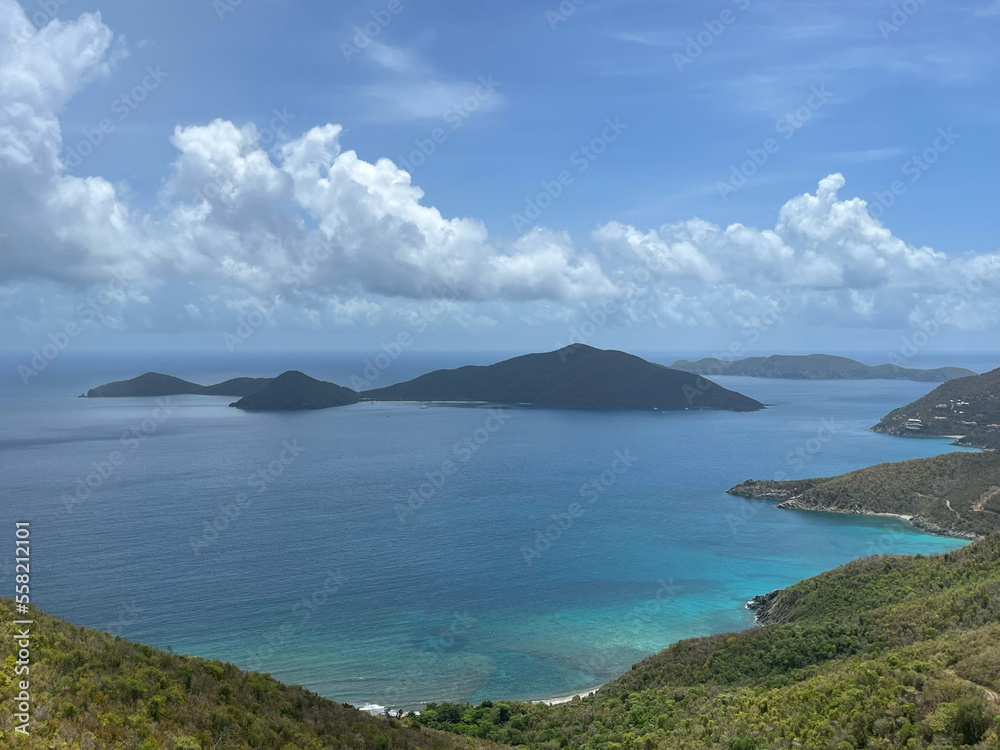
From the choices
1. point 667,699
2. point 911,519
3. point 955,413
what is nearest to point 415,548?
point 667,699

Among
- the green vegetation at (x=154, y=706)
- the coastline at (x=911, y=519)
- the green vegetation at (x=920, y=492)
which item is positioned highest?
the green vegetation at (x=154, y=706)

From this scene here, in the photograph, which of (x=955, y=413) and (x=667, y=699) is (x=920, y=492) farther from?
(x=955, y=413)

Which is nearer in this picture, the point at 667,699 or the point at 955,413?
the point at 667,699

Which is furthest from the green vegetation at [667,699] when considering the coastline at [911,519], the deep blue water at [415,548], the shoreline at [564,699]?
the coastline at [911,519]

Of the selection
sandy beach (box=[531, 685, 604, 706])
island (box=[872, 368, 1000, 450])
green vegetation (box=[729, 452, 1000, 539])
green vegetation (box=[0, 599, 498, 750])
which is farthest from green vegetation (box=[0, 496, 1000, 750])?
island (box=[872, 368, 1000, 450])

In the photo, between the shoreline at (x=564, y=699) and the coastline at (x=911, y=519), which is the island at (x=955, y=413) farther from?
the shoreline at (x=564, y=699)

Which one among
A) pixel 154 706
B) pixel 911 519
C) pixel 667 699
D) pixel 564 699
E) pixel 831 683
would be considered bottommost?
pixel 564 699
